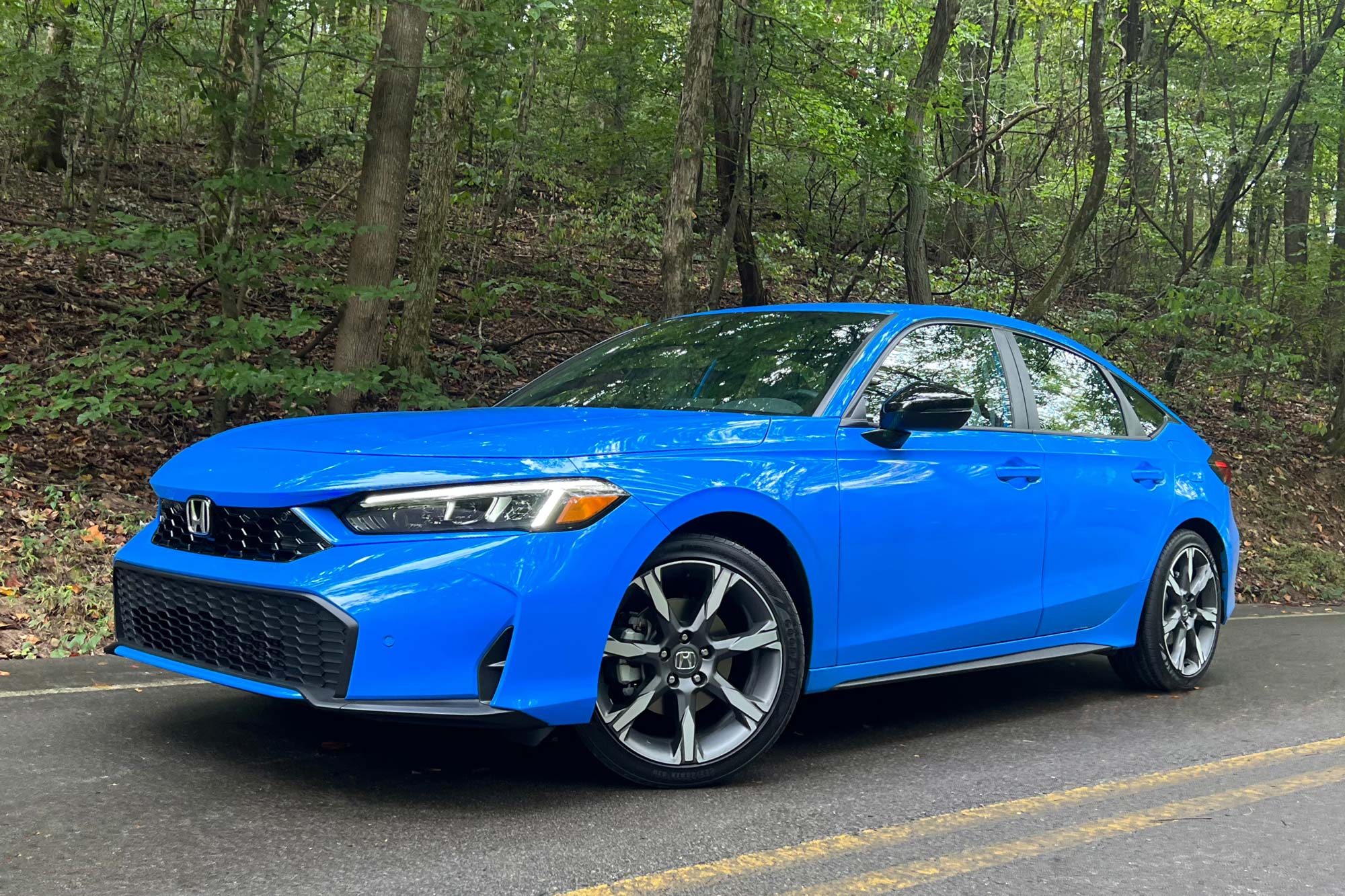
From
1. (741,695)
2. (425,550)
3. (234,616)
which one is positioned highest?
(425,550)

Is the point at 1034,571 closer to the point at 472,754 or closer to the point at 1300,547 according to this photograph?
the point at 472,754

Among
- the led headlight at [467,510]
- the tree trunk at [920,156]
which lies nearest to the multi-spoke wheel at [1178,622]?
the led headlight at [467,510]

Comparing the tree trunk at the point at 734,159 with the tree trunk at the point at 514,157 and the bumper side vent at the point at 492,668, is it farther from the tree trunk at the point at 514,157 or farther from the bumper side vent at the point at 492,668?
the bumper side vent at the point at 492,668

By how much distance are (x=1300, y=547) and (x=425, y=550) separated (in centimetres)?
1135

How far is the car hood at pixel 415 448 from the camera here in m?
3.45

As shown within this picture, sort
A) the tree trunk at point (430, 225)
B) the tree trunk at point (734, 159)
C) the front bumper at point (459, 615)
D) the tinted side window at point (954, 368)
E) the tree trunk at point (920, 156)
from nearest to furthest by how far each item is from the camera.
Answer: the front bumper at point (459, 615) → the tinted side window at point (954, 368) → the tree trunk at point (430, 225) → the tree trunk at point (920, 156) → the tree trunk at point (734, 159)

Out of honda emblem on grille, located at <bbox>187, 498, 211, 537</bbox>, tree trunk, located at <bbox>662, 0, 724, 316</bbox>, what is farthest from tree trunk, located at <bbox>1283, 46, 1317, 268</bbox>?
honda emblem on grille, located at <bbox>187, 498, 211, 537</bbox>

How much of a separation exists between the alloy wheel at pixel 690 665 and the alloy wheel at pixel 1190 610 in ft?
9.42

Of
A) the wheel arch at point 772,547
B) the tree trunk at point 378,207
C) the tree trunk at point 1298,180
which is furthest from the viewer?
the tree trunk at point 1298,180

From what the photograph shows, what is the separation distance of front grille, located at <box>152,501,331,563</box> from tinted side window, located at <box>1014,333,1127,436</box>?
3230mm

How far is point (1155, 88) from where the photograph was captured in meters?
23.7

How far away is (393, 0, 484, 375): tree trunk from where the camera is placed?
10602mm

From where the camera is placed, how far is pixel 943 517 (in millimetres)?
4535

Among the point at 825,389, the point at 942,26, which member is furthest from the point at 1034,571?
the point at 942,26
